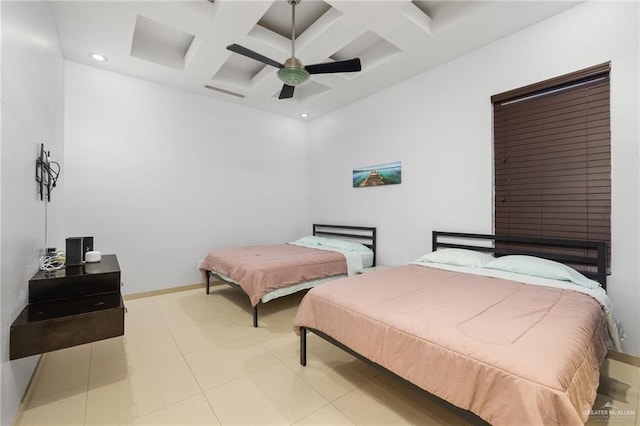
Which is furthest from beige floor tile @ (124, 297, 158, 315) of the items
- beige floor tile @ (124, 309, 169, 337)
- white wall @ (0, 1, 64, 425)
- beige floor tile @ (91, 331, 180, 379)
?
white wall @ (0, 1, 64, 425)

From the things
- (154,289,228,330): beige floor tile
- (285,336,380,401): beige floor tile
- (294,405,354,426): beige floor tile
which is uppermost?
(154,289,228,330): beige floor tile

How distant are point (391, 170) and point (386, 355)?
10.0ft

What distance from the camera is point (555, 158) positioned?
2.77 m

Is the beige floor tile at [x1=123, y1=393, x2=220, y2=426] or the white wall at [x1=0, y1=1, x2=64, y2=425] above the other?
the white wall at [x1=0, y1=1, x2=64, y2=425]

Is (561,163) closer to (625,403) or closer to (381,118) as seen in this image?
(625,403)

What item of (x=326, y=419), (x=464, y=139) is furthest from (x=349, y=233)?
(x=326, y=419)

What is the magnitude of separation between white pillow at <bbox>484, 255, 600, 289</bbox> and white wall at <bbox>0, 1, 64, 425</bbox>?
3.72 metres

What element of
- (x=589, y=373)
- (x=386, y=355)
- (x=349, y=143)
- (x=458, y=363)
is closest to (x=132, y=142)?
(x=349, y=143)

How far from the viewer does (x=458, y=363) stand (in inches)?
53.4

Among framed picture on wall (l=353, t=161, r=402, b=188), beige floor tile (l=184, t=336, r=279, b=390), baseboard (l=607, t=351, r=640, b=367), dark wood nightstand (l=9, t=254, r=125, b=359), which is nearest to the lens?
dark wood nightstand (l=9, t=254, r=125, b=359)

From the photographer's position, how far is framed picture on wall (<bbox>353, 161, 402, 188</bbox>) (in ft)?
13.7

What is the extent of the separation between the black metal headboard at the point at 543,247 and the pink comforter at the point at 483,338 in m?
0.67

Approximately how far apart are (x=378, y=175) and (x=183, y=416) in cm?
372

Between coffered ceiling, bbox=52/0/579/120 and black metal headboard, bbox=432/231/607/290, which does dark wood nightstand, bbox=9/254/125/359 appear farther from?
black metal headboard, bbox=432/231/607/290
